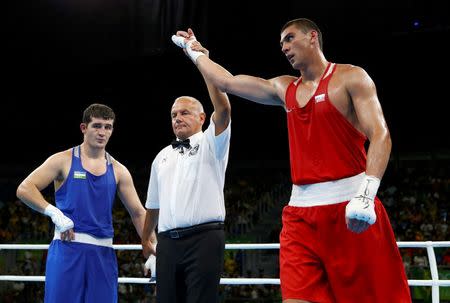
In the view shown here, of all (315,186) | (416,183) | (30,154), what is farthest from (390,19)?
(30,154)

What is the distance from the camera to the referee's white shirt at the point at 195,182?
365 centimetres

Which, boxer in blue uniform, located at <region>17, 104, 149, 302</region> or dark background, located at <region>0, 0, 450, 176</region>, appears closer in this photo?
boxer in blue uniform, located at <region>17, 104, 149, 302</region>

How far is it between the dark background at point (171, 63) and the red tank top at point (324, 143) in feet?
17.8

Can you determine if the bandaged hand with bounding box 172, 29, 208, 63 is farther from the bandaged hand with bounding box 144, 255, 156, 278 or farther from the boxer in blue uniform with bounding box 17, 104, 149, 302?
the bandaged hand with bounding box 144, 255, 156, 278

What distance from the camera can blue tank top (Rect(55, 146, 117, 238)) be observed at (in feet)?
13.4

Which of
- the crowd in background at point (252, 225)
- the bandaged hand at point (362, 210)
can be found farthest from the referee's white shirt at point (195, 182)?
the crowd in background at point (252, 225)

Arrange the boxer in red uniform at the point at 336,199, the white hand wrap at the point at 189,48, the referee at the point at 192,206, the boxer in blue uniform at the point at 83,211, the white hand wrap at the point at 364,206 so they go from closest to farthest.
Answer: the white hand wrap at the point at 364,206
the boxer in red uniform at the point at 336,199
the white hand wrap at the point at 189,48
the referee at the point at 192,206
the boxer in blue uniform at the point at 83,211

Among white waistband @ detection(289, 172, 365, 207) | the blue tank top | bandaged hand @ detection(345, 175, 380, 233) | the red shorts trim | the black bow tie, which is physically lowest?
the red shorts trim

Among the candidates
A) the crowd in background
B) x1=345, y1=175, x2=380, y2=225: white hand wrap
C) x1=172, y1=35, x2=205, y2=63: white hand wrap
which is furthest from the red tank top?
the crowd in background

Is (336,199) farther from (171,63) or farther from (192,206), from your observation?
(171,63)

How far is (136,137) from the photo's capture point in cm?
1711

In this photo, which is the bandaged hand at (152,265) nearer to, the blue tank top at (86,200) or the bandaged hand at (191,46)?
the blue tank top at (86,200)

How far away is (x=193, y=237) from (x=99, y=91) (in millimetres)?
11716

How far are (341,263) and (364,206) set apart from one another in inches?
15.0
